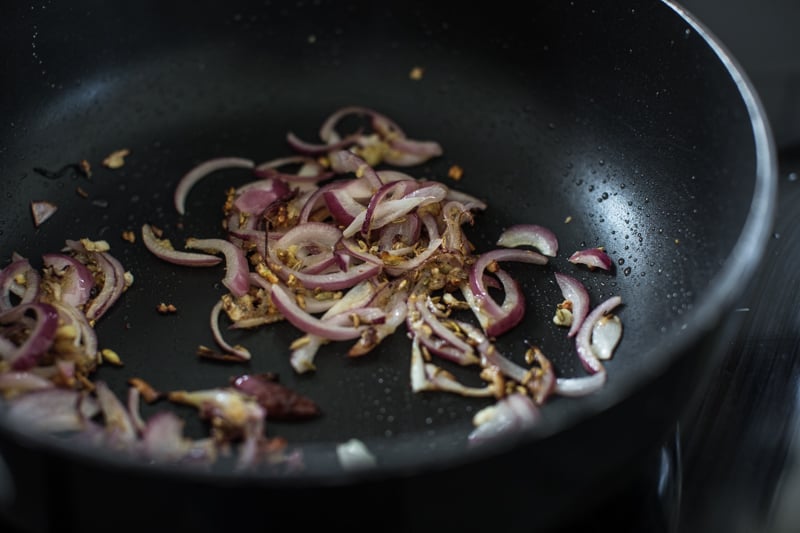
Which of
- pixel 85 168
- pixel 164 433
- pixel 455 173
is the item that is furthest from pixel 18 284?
pixel 455 173

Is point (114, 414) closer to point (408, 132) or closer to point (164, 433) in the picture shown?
point (164, 433)

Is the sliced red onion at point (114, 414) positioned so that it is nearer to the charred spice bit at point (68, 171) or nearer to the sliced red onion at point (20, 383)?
the sliced red onion at point (20, 383)

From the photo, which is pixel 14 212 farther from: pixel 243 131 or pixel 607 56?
pixel 607 56

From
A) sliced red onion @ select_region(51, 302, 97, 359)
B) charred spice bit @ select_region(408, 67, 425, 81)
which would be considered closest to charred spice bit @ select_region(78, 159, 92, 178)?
sliced red onion @ select_region(51, 302, 97, 359)

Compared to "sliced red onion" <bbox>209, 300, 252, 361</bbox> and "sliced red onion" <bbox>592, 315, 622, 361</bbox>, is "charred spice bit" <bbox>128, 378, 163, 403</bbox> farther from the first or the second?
"sliced red onion" <bbox>592, 315, 622, 361</bbox>

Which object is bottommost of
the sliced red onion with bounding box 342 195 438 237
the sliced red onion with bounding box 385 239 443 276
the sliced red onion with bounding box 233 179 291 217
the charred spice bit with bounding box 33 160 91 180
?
the sliced red onion with bounding box 385 239 443 276
